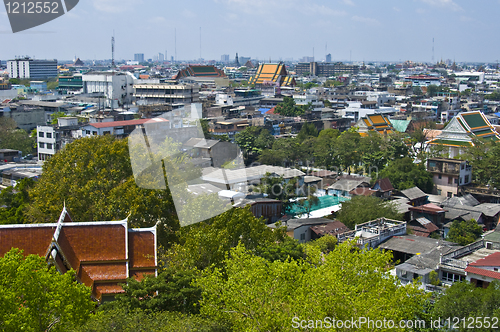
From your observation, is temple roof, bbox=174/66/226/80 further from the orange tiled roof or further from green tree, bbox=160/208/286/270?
the orange tiled roof

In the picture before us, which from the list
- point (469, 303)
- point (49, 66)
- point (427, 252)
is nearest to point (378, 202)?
point (427, 252)

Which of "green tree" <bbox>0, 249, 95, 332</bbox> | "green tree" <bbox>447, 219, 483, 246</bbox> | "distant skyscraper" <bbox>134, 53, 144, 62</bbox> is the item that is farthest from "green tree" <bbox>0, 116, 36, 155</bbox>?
"distant skyscraper" <bbox>134, 53, 144, 62</bbox>

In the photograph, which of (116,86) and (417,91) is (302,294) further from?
(417,91)

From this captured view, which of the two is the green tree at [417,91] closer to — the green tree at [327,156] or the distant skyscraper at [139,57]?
the green tree at [327,156]

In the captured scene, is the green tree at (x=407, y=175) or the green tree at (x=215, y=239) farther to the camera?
the green tree at (x=407, y=175)

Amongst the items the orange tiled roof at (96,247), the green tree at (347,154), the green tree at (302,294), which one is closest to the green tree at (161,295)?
the green tree at (302,294)

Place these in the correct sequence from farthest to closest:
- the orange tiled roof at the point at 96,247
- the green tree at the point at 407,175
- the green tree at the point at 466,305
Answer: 1. the green tree at the point at 407,175
2. the orange tiled roof at the point at 96,247
3. the green tree at the point at 466,305

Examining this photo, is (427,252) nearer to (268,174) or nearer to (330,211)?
(330,211)
